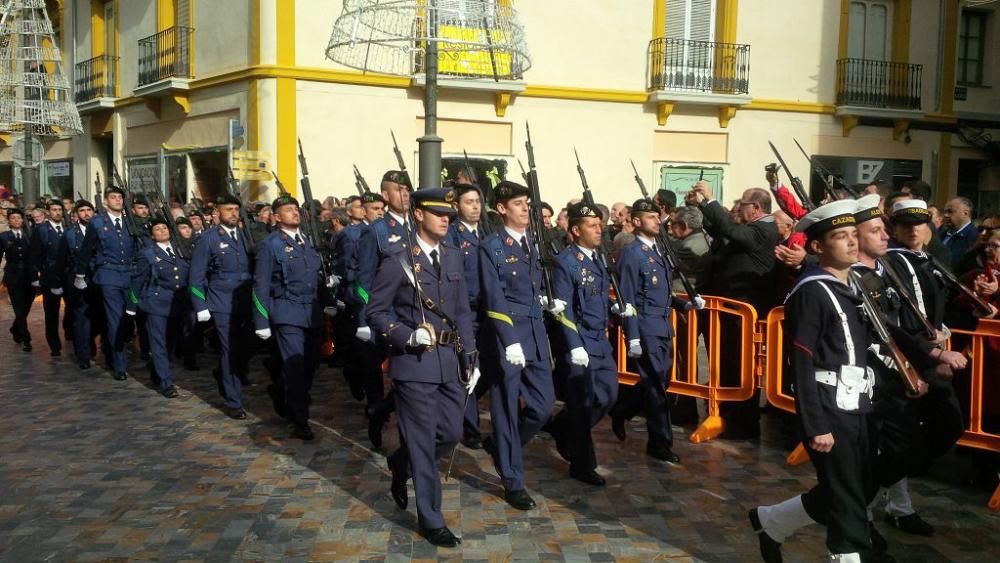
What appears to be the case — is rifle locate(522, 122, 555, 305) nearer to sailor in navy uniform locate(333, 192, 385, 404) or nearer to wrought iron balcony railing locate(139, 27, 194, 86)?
sailor in navy uniform locate(333, 192, 385, 404)

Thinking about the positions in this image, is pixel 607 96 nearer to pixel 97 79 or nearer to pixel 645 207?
pixel 645 207

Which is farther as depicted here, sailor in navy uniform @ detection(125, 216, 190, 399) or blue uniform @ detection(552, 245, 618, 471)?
sailor in navy uniform @ detection(125, 216, 190, 399)

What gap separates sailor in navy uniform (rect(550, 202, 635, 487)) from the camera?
6.57 meters

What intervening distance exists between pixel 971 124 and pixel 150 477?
20.4 meters

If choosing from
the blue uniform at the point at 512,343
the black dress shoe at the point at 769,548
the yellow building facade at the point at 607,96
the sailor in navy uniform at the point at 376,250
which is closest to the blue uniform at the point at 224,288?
the sailor in navy uniform at the point at 376,250

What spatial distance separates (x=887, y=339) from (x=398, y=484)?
115 inches

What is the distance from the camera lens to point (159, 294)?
10.1m

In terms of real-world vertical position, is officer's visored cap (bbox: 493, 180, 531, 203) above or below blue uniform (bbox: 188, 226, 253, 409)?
above

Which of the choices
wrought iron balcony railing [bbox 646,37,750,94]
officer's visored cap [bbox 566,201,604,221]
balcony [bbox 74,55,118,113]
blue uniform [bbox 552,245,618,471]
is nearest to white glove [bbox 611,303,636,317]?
blue uniform [bbox 552,245,618,471]

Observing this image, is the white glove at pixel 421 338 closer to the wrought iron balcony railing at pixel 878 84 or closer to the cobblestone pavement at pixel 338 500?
the cobblestone pavement at pixel 338 500

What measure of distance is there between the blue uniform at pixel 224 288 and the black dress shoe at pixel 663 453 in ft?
12.7

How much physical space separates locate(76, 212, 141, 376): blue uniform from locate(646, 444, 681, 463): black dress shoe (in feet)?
20.3

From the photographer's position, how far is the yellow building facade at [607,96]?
17.3 metres

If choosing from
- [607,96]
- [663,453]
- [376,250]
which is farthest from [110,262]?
[607,96]
